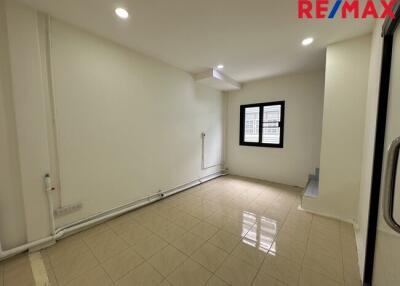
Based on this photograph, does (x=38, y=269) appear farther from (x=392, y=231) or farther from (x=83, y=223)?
(x=392, y=231)

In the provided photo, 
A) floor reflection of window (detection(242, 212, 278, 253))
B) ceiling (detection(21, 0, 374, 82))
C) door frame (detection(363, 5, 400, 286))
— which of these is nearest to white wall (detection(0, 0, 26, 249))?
ceiling (detection(21, 0, 374, 82))

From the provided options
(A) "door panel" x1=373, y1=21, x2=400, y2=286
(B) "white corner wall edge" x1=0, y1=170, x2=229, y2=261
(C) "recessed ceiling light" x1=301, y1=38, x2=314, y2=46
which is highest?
(C) "recessed ceiling light" x1=301, y1=38, x2=314, y2=46

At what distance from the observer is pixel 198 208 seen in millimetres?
2664

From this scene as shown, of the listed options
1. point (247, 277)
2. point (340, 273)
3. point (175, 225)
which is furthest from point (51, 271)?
point (340, 273)

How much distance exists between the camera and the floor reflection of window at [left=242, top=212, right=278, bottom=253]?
5.96 feet

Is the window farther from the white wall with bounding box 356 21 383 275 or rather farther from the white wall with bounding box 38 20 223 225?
the white wall with bounding box 356 21 383 275

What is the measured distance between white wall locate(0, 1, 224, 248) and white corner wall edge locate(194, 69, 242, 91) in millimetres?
303

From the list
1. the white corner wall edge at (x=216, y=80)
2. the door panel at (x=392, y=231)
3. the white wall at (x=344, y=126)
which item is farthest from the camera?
the white corner wall edge at (x=216, y=80)

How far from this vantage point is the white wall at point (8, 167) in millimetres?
1504

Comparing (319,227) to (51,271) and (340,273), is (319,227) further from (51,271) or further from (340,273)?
(51,271)

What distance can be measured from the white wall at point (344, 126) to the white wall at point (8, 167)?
3706mm

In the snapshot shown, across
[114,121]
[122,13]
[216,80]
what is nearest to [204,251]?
[114,121]

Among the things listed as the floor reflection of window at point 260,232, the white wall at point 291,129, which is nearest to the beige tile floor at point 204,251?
the floor reflection of window at point 260,232

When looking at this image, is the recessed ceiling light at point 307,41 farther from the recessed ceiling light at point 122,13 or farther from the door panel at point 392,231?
the recessed ceiling light at point 122,13
